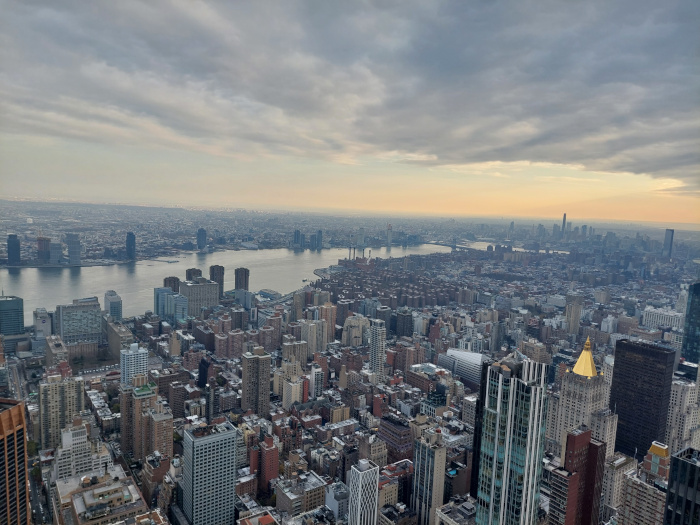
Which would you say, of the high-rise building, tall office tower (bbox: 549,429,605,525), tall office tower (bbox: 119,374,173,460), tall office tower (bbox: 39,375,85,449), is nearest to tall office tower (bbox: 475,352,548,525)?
tall office tower (bbox: 549,429,605,525)

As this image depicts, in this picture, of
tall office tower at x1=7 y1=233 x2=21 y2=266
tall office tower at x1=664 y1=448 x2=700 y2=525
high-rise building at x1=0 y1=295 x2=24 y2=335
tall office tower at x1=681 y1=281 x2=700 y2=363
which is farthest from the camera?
high-rise building at x1=0 y1=295 x2=24 y2=335

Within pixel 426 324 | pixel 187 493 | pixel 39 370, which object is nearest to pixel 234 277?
pixel 426 324

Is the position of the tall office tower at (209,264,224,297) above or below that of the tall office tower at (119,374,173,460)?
above

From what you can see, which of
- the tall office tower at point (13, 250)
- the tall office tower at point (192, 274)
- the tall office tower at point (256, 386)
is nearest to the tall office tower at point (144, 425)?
the tall office tower at point (256, 386)

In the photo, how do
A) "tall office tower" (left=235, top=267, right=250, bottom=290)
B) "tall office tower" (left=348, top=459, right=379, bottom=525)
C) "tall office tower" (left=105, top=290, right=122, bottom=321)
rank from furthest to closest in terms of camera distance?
"tall office tower" (left=235, top=267, right=250, bottom=290), "tall office tower" (left=105, top=290, right=122, bottom=321), "tall office tower" (left=348, top=459, right=379, bottom=525)

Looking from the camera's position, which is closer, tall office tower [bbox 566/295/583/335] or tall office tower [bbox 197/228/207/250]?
tall office tower [bbox 566/295/583/335]

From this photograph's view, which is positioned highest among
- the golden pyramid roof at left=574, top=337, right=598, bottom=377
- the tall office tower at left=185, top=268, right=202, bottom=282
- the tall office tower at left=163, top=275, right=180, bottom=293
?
the golden pyramid roof at left=574, top=337, right=598, bottom=377

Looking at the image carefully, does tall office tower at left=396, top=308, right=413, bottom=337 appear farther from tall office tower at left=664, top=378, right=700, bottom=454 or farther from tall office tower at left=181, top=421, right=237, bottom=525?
tall office tower at left=181, top=421, right=237, bottom=525
